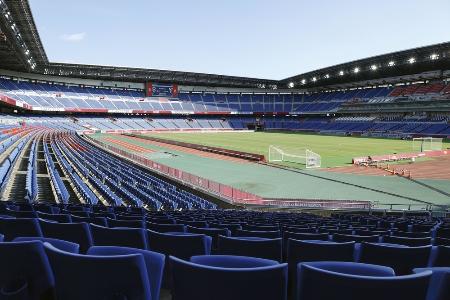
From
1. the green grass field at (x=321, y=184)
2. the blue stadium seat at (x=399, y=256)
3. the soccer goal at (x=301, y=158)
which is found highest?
the blue stadium seat at (x=399, y=256)

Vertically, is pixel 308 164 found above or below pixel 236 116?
below

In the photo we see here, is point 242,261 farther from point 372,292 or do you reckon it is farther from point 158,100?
point 158,100

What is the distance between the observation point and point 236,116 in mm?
118688

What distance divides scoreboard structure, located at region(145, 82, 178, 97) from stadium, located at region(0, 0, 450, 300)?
35 cm

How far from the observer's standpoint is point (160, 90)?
351 feet

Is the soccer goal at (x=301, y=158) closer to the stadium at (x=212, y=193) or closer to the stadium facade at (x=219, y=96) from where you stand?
the stadium at (x=212, y=193)

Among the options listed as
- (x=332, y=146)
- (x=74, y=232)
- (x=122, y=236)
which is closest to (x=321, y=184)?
(x=122, y=236)

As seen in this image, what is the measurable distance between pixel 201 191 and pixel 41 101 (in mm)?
73324

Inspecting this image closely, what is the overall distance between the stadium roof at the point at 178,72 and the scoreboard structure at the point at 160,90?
1.99 metres

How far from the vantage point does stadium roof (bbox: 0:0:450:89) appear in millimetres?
44500

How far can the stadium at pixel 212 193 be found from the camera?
243cm

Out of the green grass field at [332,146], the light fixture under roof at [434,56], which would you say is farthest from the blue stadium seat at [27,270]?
the light fixture under roof at [434,56]

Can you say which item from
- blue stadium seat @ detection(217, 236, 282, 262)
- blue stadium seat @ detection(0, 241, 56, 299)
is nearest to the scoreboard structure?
blue stadium seat @ detection(217, 236, 282, 262)

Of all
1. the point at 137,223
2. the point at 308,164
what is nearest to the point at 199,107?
the point at 308,164
